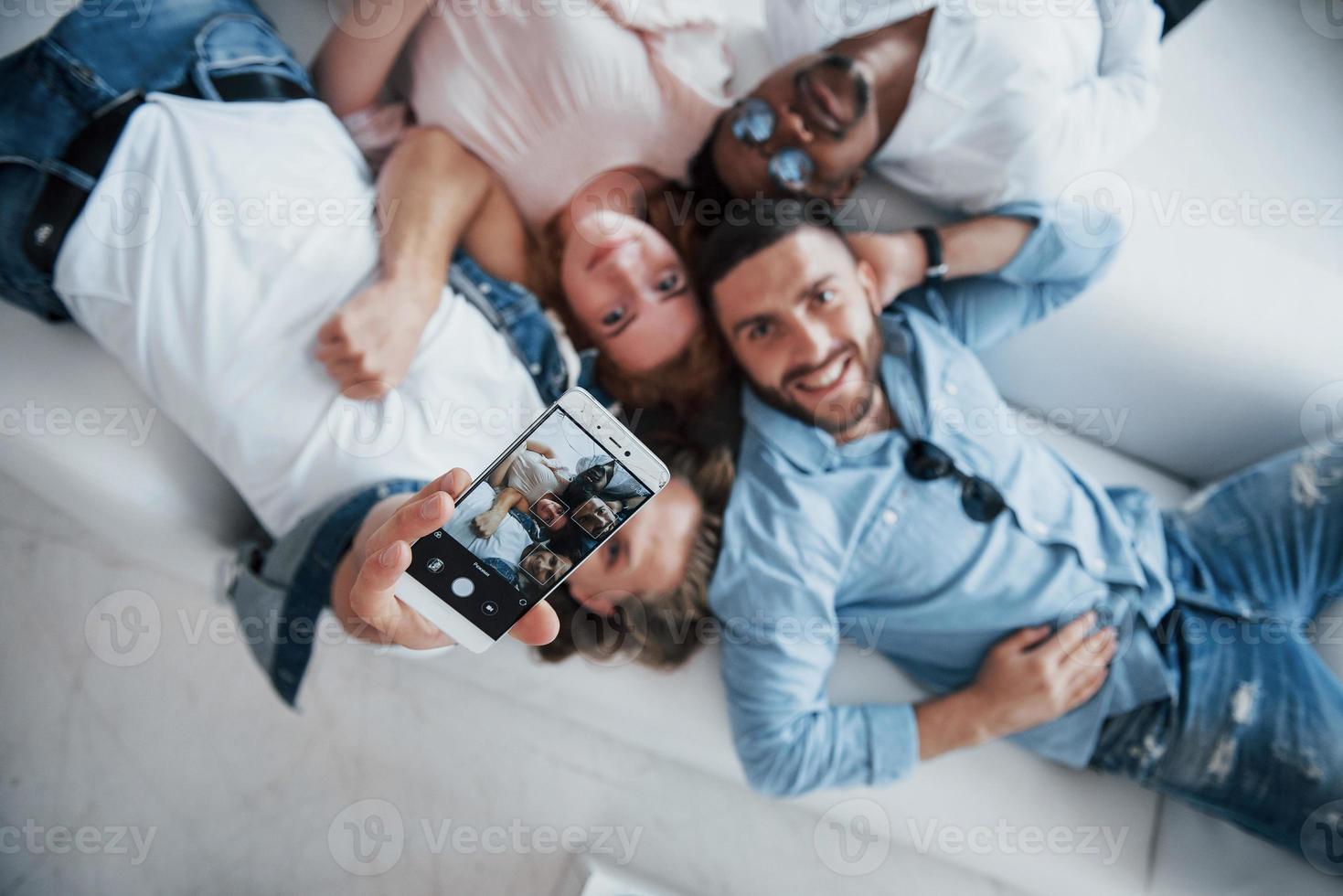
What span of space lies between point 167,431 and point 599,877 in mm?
760

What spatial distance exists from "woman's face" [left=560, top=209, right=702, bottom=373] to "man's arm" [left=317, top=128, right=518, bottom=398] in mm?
138

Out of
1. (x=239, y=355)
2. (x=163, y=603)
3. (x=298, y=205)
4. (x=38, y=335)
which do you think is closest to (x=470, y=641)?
(x=239, y=355)

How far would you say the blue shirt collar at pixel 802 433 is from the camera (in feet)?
3.36

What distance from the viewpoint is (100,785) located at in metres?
1.14

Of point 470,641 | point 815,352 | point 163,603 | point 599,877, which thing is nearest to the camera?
point 470,641

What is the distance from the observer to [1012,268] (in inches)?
42.5

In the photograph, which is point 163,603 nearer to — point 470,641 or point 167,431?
point 167,431

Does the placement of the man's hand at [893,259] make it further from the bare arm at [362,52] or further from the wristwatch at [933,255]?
the bare arm at [362,52]

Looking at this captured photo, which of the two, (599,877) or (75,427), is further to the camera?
(599,877)

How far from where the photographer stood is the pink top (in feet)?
3.19
